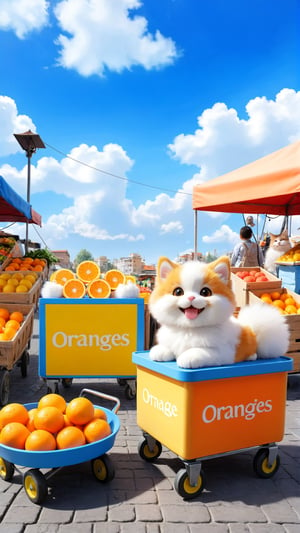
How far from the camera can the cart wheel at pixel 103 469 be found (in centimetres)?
263

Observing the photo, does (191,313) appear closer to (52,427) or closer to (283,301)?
(52,427)

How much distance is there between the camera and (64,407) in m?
2.88

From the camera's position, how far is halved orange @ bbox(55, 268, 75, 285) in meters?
4.79

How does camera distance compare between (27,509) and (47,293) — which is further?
(47,293)

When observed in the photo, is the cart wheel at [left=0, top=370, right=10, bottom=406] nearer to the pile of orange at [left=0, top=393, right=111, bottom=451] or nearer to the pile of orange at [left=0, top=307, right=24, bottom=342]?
the pile of orange at [left=0, top=307, right=24, bottom=342]

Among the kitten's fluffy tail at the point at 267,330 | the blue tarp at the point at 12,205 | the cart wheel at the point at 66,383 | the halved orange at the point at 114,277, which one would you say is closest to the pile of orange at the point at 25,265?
the blue tarp at the point at 12,205

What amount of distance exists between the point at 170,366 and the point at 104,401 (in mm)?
2044

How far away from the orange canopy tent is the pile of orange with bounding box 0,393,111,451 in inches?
126

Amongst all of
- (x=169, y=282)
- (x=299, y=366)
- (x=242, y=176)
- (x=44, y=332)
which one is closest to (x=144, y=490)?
(x=169, y=282)

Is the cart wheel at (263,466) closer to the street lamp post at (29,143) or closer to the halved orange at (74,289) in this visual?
the halved orange at (74,289)

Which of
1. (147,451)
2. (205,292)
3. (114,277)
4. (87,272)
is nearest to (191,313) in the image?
(205,292)

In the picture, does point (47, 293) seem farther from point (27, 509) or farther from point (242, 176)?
point (242, 176)

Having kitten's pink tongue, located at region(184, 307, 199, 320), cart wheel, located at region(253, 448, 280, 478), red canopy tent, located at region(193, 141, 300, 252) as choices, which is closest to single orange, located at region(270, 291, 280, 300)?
red canopy tent, located at region(193, 141, 300, 252)

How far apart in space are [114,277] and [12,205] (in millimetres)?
2663
